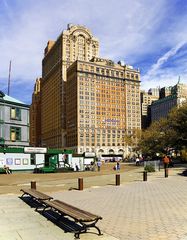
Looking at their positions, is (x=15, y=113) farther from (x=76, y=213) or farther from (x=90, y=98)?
(x=90, y=98)

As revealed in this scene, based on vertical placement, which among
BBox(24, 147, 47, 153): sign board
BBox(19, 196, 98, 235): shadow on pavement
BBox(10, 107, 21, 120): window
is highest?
BBox(10, 107, 21, 120): window

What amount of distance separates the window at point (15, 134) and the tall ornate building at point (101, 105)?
116 meters

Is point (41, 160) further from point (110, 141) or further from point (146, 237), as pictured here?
point (110, 141)

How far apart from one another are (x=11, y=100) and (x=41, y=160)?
10.9m

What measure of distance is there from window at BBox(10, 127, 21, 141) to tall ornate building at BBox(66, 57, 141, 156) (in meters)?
116

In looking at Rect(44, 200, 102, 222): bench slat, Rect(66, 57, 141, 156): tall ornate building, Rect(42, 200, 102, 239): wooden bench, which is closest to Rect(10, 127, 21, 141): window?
Rect(44, 200, 102, 222): bench slat

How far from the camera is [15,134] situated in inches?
2099

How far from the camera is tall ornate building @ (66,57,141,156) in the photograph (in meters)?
171

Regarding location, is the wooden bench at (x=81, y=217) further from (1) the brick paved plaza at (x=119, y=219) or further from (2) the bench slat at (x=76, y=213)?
(1) the brick paved plaza at (x=119, y=219)

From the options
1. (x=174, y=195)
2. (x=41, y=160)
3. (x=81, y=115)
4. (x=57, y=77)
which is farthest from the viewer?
(x=57, y=77)

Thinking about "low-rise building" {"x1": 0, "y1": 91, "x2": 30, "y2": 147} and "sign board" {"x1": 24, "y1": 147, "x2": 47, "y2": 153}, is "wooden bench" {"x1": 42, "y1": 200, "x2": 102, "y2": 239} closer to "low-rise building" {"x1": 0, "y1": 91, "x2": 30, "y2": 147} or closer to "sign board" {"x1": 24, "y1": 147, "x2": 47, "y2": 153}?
"sign board" {"x1": 24, "y1": 147, "x2": 47, "y2": 153}

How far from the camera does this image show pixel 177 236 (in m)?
8.91

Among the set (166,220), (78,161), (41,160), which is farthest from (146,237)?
(78,161)

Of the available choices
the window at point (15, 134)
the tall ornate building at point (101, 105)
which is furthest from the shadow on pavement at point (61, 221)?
the tall ornate building at point (101, 105)
